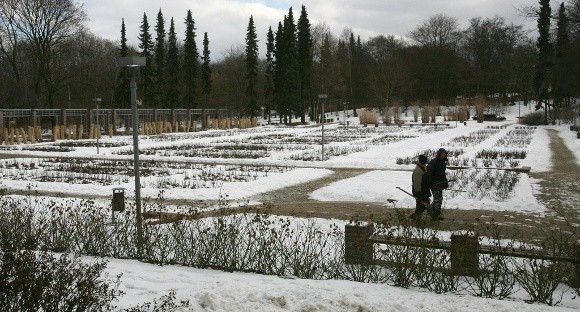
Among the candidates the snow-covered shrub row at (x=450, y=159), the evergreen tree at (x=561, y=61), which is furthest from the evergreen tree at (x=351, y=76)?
the snow-covered shrub row at (x=450, y=159)

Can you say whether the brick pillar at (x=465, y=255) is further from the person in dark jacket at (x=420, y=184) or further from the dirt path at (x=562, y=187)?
the person in dark jacket at (x=420, y=184)

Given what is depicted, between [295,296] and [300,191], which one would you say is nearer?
[295,296]

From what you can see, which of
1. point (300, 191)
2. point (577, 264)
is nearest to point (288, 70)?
point (300, 191)

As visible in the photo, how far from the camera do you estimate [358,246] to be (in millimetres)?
7523

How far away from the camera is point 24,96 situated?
5012cm

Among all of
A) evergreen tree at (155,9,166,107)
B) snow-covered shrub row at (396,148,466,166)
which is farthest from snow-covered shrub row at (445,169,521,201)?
evergreen tree at (155,9,166,107)

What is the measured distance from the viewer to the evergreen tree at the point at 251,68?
70.7 metres

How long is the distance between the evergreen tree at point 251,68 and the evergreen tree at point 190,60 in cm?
675

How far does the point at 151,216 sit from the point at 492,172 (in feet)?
45.1

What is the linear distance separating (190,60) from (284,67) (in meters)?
12.0

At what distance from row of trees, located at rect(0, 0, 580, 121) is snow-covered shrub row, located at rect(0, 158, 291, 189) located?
2452 centimetres

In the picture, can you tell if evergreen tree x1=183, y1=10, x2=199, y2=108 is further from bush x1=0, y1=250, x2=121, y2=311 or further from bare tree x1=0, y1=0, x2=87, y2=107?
bush x1=0, y1=250, x2=121, y2=311

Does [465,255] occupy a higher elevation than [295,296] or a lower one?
higher

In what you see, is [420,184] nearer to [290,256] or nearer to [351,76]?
[290,256]
